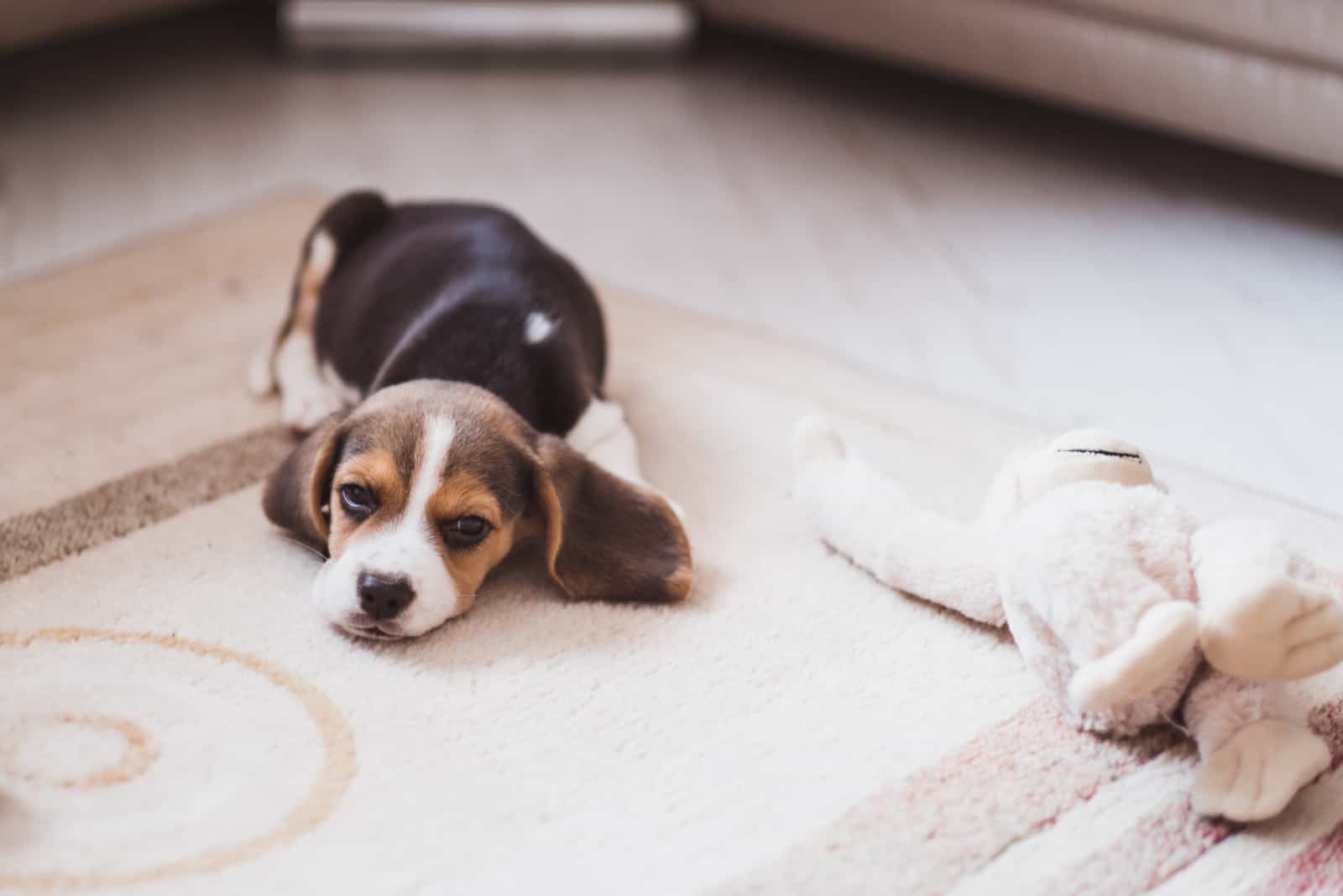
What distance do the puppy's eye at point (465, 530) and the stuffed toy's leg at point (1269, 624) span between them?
0.95 meters

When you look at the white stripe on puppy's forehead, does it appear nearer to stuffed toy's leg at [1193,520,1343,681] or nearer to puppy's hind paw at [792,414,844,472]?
Answer: puppy's hind paw at [792,414,844,472]

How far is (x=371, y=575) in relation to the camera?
1986mm

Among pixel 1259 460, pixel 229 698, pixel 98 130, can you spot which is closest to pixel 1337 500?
pixel 1259 460

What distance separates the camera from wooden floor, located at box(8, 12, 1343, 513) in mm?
3016

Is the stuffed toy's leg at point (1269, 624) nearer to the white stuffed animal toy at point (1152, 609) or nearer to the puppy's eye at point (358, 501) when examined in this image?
the white stuffed animal toy at point (1152, 609)

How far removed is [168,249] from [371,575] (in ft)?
5.91

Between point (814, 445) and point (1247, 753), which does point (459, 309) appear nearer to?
point (814, 445)

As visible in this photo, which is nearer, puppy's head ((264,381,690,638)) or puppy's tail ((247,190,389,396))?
puppy's head ((264,381,690,638))

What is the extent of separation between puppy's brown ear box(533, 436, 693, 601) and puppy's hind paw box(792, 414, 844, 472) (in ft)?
0.86

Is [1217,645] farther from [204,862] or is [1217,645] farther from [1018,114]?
[1018,114]

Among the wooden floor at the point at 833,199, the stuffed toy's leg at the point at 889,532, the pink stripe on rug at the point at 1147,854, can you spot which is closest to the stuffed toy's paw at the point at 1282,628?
the pink stripe on rug at the point at 1147,854

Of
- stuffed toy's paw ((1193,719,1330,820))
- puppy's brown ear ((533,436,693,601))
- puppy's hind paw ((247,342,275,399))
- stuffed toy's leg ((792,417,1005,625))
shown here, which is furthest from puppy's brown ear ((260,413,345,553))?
stuffed toy's paw ((1193,719,1330,820))

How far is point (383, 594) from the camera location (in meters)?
1.99

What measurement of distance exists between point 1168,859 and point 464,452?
1.04 metres
